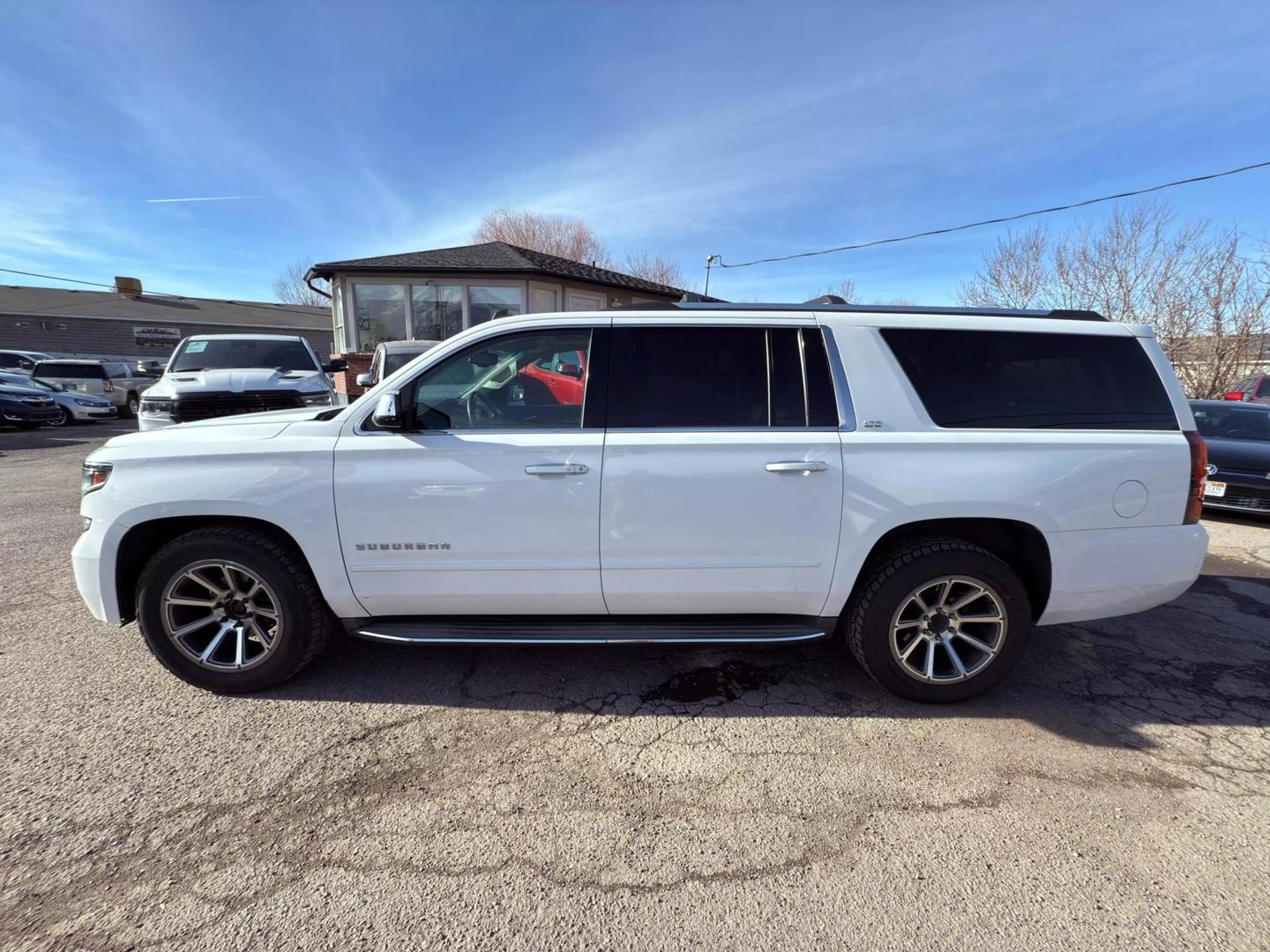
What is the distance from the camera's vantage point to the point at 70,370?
16.3m

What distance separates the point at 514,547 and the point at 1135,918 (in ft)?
8.19

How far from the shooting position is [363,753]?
2.51m

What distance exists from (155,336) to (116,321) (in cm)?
189

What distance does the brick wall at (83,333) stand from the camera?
1246 inches

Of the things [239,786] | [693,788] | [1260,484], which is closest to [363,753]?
[239,786]

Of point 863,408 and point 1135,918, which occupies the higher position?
point 863,408

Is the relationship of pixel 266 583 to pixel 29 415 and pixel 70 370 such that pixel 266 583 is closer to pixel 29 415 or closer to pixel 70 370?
pixel 29 415

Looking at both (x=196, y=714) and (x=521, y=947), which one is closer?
(x=521, y=947)

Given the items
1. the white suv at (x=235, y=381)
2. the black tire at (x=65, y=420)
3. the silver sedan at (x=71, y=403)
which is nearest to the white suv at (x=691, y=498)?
the white suv at (x=235, y=381)

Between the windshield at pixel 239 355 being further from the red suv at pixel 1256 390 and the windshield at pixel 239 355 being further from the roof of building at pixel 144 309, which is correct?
the roof of building at pixel 144 309

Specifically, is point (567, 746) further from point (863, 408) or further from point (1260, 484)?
point (1260, 484)

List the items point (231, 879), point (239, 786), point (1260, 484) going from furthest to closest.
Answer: point (1260, 484) → point (239, 786) → point (231, 879)

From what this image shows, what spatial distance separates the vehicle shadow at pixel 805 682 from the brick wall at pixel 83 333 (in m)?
33.3

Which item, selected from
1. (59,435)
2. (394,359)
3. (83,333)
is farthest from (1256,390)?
(83,333)
